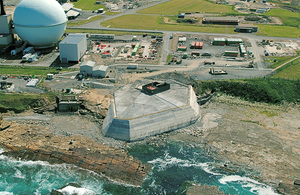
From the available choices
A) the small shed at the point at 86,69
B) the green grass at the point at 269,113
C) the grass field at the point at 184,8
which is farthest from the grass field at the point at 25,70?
the grass field at the point at 184,8

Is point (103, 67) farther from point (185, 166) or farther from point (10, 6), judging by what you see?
point (10, 6)

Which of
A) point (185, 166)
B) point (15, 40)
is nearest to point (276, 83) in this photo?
point (185, 166)

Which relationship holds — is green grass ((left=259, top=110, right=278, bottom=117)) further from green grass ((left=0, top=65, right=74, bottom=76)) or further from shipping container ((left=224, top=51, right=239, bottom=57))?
green grass ((left=0, top=65, right=74, bottom=76))

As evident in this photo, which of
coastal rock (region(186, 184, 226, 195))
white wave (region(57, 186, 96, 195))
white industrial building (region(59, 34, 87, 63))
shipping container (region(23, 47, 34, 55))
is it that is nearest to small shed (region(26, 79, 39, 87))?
white industrial building (region(59, 34, 87, 63))

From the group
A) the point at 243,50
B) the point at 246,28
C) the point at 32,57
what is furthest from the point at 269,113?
the point at 32,57

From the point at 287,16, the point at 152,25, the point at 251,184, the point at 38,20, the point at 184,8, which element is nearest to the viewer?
the point at 251,184

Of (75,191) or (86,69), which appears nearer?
(75,191)

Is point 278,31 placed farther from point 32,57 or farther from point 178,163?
point 178,163
